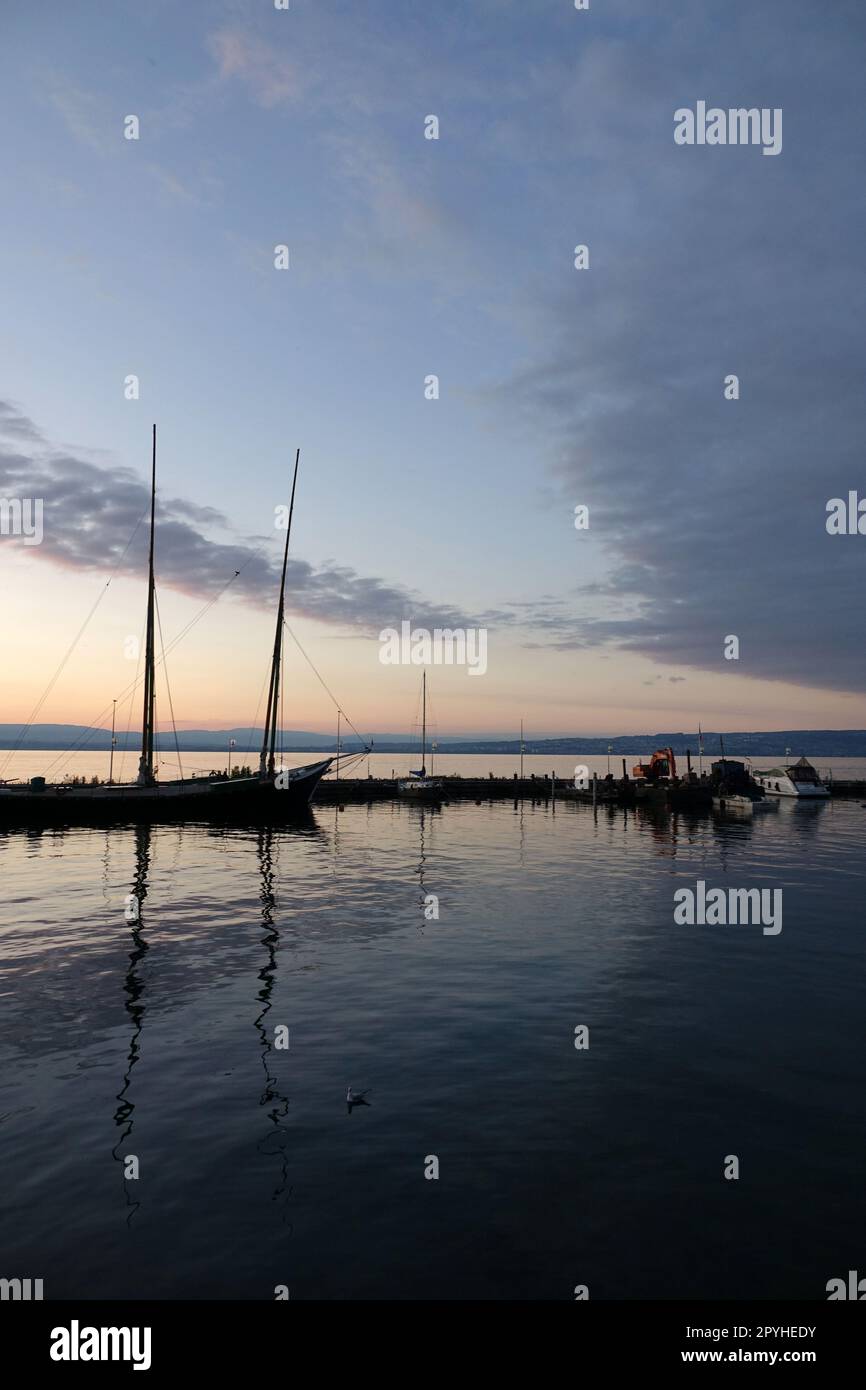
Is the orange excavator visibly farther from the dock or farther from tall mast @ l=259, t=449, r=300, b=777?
tall mast @ l=259, t=449, r=300, b=777

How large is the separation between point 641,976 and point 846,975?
6033 millimetres

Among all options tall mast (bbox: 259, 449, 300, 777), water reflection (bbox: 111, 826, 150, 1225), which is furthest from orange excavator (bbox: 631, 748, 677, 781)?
water reflection (bbox: 111, 826, 150, 1225)

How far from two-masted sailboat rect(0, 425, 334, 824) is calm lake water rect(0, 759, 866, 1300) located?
110 ft

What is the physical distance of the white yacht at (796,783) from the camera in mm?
112312

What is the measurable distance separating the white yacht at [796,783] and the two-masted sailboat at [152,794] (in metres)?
73.5

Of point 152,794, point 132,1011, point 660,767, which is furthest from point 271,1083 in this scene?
point 660,767

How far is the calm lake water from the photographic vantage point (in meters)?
9.56

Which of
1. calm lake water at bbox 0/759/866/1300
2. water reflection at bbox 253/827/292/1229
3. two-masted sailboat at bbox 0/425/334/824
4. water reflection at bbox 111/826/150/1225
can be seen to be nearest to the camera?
calm lake water at bbox 0/759/866/1300

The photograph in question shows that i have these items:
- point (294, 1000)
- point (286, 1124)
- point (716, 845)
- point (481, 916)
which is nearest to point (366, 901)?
point (481, 916)

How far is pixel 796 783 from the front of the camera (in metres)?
114

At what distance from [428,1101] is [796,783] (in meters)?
114

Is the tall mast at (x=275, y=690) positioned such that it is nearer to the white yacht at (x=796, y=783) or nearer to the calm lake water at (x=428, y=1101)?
the calm lake water at (x=428, y=1101)

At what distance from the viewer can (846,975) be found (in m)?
22.5

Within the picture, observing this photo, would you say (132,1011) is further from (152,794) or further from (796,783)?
(796,783)
